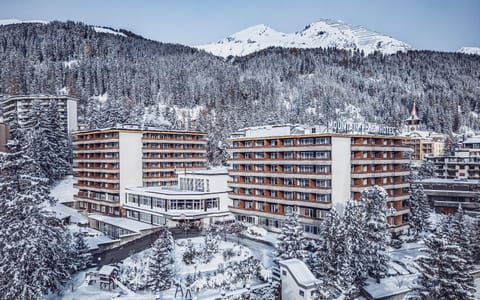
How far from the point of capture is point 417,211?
200ft

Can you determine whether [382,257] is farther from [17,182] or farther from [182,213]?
[17,182]

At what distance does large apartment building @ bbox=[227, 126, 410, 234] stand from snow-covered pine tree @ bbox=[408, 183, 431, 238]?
1.18 meters

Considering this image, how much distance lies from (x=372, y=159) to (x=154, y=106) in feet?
420

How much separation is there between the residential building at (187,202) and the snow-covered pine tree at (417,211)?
97.7ft

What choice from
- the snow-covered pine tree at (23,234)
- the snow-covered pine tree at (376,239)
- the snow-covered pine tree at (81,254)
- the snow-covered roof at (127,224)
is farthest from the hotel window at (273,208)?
the snow-covered pine tree at (23,234)

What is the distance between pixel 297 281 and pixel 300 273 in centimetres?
99

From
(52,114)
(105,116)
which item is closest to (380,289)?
(52,114)

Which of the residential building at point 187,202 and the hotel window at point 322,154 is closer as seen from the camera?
the hotel window at point 322,154

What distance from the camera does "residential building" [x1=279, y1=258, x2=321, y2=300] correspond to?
33.7 meters

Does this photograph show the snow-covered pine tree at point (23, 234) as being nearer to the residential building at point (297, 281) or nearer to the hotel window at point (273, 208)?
the residential building at point (297, 281)

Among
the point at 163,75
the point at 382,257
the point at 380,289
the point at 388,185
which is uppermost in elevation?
the point at 163,75

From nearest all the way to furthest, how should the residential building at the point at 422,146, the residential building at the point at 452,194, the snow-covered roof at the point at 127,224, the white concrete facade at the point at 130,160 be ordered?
the snow-covered roof at the point at 127,224 < the residential building at the point at 452,194 < the white concrete facade at the point at 130,160 < the residential building at the point at 422,146

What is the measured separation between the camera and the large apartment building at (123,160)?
76938 millimetres

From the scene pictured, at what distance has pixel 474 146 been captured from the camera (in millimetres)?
112438
